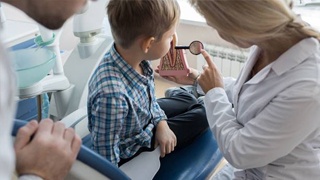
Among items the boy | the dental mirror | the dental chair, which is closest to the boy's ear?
the boy

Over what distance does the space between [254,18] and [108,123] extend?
1.75 ft

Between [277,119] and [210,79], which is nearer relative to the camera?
[277,119]

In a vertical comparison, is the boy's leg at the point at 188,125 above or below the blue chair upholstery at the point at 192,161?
above

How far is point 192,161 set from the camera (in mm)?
1288

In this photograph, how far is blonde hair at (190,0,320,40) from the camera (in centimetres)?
88

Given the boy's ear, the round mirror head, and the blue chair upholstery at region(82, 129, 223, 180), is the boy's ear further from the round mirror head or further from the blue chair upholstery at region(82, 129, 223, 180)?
the blue chair upholstery at region(82, 129, 223, 180)

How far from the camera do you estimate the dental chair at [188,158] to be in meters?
1.24

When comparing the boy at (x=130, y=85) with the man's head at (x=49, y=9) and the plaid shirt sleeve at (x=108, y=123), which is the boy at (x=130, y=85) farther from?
the man's head at (x=49, y=9)

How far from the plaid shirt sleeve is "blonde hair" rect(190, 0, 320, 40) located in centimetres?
38

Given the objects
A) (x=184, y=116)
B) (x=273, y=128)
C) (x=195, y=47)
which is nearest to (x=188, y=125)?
(x=184, y=116)

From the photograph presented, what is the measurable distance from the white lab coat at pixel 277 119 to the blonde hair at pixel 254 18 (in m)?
0.06

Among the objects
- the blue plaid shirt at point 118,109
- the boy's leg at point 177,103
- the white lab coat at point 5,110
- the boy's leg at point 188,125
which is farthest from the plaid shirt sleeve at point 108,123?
the white lab coat at point 5,110

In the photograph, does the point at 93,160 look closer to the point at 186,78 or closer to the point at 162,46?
the point at 162,46

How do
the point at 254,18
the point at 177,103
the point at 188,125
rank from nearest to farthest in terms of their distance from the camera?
the point at 254,18 < the point at 188,125 < the point at 177,103
